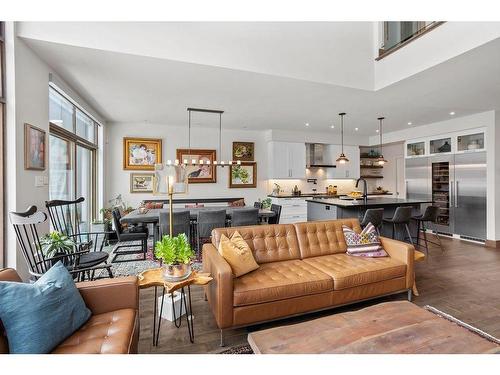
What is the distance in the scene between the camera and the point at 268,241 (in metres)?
2.90

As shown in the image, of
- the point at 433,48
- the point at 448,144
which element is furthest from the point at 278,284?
the point at 448,144

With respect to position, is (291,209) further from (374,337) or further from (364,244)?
(374,337)

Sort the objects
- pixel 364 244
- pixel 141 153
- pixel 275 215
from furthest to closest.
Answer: pixel 141 153
pixel 275 215
pixel 364 244

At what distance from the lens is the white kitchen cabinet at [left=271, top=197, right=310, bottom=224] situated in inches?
279

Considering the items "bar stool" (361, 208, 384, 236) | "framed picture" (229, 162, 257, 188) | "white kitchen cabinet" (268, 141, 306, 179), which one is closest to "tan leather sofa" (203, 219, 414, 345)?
"bar stool" (361, 208, 384, 236)

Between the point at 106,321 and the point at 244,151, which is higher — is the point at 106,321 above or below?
below

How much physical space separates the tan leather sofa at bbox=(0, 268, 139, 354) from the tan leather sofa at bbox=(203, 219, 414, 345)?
657 mm

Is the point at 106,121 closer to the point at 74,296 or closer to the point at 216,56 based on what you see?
the point at 216,56

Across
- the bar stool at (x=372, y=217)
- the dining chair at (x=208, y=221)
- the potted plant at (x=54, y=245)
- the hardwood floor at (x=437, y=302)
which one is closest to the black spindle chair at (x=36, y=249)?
the potted plant at (x=54, y=245)

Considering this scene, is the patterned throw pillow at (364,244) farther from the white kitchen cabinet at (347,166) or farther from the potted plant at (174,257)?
the white kitchen cabinet at (347,166)

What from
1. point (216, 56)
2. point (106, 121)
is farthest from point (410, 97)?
point (106, 121)

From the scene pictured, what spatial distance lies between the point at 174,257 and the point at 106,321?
0.59 m

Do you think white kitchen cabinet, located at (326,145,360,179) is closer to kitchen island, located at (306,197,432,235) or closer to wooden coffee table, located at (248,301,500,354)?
kitchen island, located at (306,197,432,235)

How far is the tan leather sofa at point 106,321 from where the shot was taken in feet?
4.37
